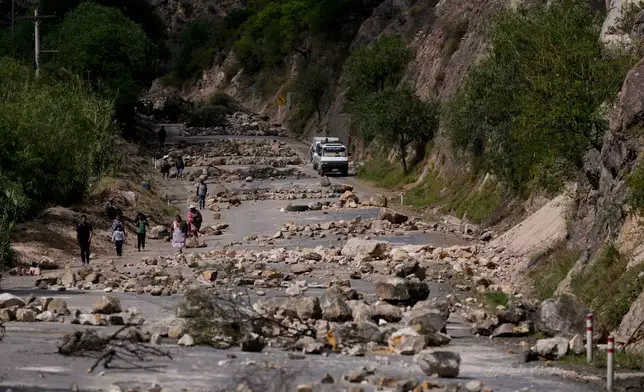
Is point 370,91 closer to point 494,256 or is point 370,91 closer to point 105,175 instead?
point 105,175

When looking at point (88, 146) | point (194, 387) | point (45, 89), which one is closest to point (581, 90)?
point (194, 387)

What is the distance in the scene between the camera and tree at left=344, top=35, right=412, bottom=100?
8156 centimetres

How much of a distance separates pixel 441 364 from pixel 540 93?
16084 mm

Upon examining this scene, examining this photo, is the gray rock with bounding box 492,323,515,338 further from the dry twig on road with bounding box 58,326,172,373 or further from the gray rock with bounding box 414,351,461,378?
the dry twig on road with bounding box 58,326,172,373

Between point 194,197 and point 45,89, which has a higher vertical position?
point 45,89

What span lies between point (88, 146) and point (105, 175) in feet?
15.7

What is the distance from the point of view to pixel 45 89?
5631 cm

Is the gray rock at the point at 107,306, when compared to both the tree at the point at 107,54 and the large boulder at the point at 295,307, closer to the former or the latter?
the large boulder at the point at 295,307

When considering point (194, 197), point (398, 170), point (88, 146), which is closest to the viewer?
point (88, 146)

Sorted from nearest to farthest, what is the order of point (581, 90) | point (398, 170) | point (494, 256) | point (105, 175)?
1. point (581, 90)
2. point (494, 256)
3. point (105, 175)
4. point (398, 170)

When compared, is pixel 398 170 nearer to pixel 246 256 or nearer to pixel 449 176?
pixel 449 176

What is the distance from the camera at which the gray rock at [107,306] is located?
1105 inches

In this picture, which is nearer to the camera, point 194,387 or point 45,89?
point 194,387

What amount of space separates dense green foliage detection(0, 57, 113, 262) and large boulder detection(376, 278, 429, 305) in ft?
41.7
